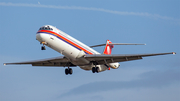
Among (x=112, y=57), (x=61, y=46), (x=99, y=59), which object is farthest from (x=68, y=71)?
(x=61, y=46)

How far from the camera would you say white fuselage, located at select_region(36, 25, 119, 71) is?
158 feet

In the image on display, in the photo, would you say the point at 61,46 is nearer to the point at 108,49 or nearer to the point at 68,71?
the point at 68,71

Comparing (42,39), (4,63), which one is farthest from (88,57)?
(4,63)

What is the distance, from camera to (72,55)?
50.4 metres

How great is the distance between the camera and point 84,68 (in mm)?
54969

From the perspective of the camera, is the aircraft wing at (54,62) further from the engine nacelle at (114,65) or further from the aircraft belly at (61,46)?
the engine nacelle at (114,65)

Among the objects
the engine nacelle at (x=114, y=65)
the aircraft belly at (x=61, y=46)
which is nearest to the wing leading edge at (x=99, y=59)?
the aircraft belly at (x=61, y=46)

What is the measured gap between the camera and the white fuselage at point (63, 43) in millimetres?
48094

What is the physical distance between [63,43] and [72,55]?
2445 mm

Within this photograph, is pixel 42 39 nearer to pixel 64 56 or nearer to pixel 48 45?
pixel 48 45

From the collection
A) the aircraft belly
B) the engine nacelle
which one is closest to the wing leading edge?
the aircraft belly

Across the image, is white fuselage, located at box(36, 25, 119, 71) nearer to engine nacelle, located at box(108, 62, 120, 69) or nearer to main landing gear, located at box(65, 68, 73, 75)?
main landing gear, located at box(65, 68, 73, 75)

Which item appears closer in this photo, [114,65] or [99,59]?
[99,59]

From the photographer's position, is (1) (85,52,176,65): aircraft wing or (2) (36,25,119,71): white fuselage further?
(1) (85,52,176,65): aircraft wing
